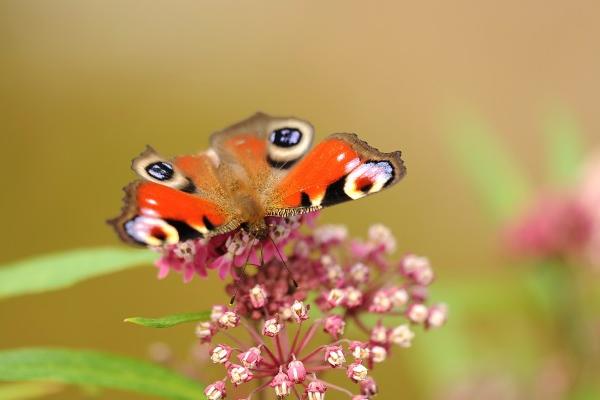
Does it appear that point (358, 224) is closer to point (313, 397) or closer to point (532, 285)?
point (532, 285)

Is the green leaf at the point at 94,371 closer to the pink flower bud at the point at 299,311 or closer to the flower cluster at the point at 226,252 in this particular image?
the flower cluster at the point at 226,252

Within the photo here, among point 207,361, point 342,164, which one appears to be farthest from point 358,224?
point 342,164

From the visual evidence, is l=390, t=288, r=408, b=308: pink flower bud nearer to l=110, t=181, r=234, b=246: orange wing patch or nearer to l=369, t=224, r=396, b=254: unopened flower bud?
l=369, t=224, r=396, b=254: unopened flower bud

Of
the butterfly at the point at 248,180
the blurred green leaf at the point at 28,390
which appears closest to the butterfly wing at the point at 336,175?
the butterfly at the point at 248,180

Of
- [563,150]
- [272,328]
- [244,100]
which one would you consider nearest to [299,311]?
[272,328]

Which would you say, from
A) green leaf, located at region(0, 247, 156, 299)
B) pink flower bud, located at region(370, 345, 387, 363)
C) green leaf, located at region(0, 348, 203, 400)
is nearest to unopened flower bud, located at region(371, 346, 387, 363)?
pink flower bud, located at region(370, 345, 387, 363)

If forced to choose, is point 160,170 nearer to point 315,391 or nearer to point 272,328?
point 272,328

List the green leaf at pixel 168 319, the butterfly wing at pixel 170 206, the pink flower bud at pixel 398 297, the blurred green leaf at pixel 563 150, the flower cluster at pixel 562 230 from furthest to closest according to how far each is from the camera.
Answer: the blurred green leaf at pixel 563 150, the flower cluster at pixel 562 230, the pink flower bud at pixel 398 297, the butterfly wing at pixel 170 206, the green leaf at pixel 168 319
